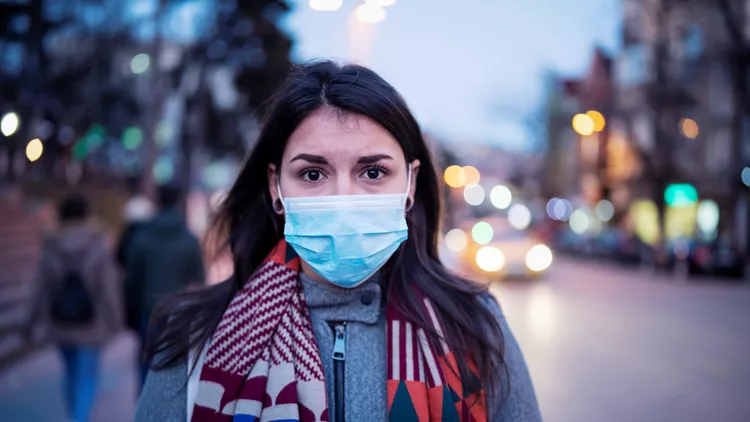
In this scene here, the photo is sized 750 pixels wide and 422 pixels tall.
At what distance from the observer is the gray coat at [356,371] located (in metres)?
2.19

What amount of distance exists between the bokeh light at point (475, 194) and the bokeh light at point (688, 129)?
138ft

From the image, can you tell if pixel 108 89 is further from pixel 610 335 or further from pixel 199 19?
pixel 610 335

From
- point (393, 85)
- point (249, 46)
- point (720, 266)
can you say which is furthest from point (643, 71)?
point (393, 85)

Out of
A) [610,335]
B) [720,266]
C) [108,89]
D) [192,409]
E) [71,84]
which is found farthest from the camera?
[108,89]

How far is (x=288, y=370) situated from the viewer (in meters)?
2.15

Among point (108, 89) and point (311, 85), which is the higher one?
point (108, 89)

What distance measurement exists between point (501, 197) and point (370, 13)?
72528 millimetres

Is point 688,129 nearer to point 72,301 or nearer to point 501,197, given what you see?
point 501,197

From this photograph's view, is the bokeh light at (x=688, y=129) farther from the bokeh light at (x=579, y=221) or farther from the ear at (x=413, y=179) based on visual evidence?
the ear at (x=413, y=179)

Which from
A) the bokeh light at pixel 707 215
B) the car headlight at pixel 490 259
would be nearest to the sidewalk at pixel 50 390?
the car headlight at pixel 490 259

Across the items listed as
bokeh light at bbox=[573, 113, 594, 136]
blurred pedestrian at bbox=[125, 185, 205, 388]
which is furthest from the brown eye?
bokeh light at bbox=[573, 113, 594, 136]

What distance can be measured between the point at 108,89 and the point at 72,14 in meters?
13.1

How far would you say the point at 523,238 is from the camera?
22.8m

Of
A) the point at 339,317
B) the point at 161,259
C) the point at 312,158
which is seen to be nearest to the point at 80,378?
the point at 161,259
